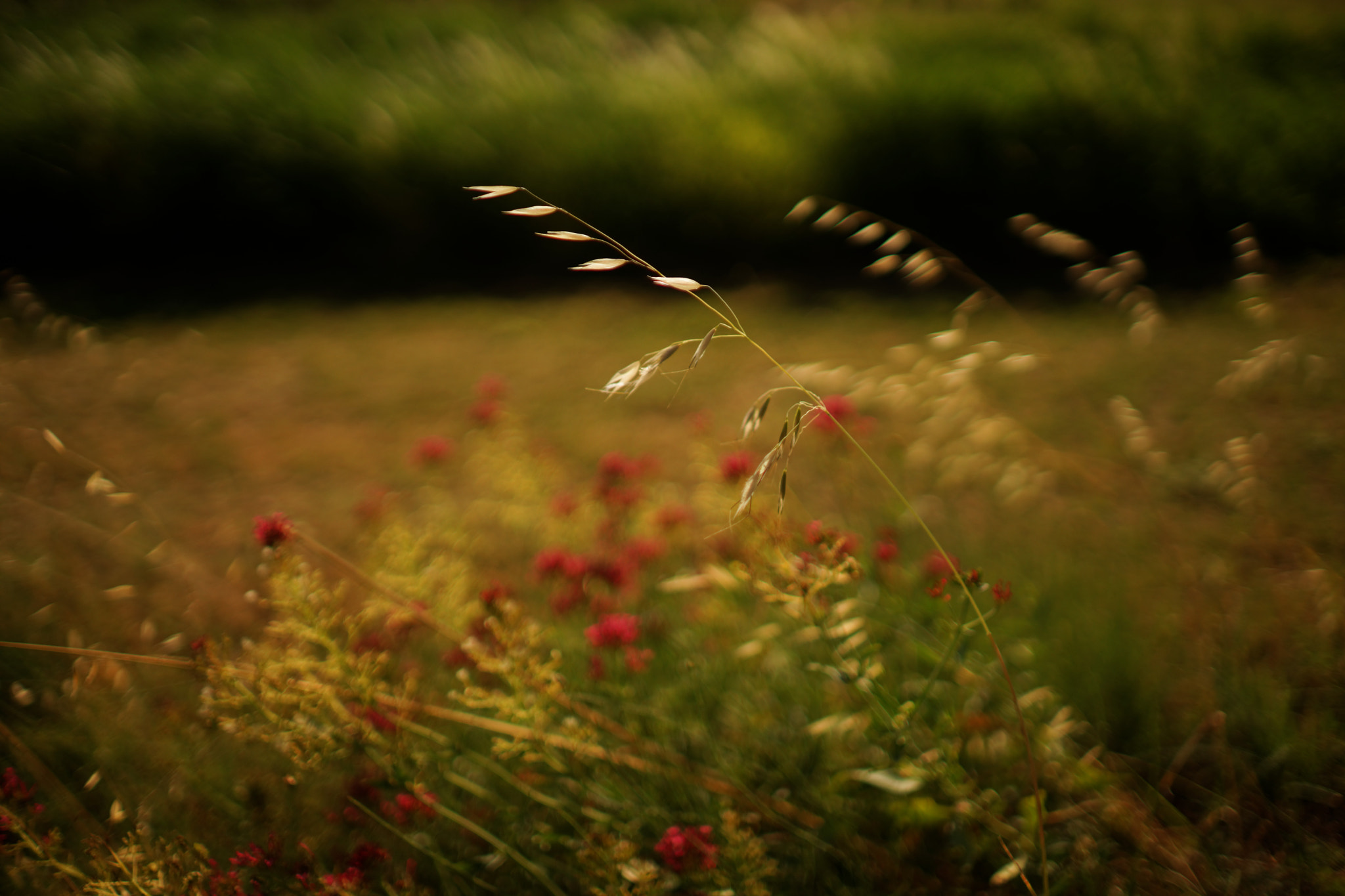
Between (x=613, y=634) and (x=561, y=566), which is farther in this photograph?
(x=561, y=566)

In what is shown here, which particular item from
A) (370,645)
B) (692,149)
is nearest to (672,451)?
(370,645)

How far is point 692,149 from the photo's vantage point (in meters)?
4.20

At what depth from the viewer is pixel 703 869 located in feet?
3.18

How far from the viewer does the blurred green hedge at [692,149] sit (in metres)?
3.76

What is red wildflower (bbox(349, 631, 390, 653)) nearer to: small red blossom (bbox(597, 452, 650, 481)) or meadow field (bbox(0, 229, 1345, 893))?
meadow field (bbox(0, 229, 1345, 893))

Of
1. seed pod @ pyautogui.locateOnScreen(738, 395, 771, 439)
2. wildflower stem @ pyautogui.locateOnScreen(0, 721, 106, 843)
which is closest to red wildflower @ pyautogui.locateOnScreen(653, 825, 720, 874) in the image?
seed pod @ pyautogui.locateOnScreen(738, 395, 771, 439)

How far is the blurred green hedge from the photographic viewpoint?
12.3 ft

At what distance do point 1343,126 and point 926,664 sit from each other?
13.7 ft

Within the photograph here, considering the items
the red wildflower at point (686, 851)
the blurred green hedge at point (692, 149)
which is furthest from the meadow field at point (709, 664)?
the blurred green hedge at point (692, 149)

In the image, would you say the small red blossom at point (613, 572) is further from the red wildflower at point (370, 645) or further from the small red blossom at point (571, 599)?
the red wildflower at point (370, 645)

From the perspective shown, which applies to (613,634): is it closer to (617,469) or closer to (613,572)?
(613,572)

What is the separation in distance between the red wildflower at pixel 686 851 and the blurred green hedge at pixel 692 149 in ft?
11.5

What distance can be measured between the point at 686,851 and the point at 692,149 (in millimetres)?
3932

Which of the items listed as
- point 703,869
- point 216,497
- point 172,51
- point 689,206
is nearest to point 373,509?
point 703,869
